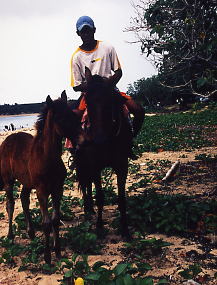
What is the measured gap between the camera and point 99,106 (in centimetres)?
459

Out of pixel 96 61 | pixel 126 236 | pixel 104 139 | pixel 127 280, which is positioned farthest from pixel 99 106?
pixel 127 280

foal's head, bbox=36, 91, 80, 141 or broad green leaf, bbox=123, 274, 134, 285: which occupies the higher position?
foal's head, bbox=36, 91, 80, 141

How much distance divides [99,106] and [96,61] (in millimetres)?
1660

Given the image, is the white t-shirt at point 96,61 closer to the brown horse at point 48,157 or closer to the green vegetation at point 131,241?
the brown horse at point 48,157

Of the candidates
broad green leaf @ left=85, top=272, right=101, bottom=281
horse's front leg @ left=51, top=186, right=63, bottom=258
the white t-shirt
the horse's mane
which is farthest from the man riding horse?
broad green leaf @ left=85, top=272, right=101, bottom=281

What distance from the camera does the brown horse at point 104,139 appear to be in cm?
460

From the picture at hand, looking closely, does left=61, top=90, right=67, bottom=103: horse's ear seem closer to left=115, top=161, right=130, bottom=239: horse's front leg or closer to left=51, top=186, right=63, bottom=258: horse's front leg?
left=51, top=186, right=63, bottom=258: horse's front leg

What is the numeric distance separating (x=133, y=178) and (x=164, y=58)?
377cm

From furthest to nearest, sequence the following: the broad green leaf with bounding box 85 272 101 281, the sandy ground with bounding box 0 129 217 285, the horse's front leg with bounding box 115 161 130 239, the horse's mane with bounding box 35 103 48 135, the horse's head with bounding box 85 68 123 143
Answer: the horse's front leg with bounding box 115 161 130 239, the horse's head with bounding box 85 68 123 143, the horse's mane with bounding box 35 103 48 135, the sandy ground with bounding box 0 129 217 285, the broad green leaf with bounding box 85 272 101 281

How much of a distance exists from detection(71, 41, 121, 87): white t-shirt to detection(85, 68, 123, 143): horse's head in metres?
1.14

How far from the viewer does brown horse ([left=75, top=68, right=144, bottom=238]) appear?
15.1ft

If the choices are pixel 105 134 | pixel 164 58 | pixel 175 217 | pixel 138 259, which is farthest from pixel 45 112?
pixel 164 58

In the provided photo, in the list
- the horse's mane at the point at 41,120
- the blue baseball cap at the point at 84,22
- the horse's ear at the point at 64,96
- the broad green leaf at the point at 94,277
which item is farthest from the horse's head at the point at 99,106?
the broad green leaf at the point at 94,277

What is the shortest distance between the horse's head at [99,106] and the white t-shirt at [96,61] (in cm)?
114
